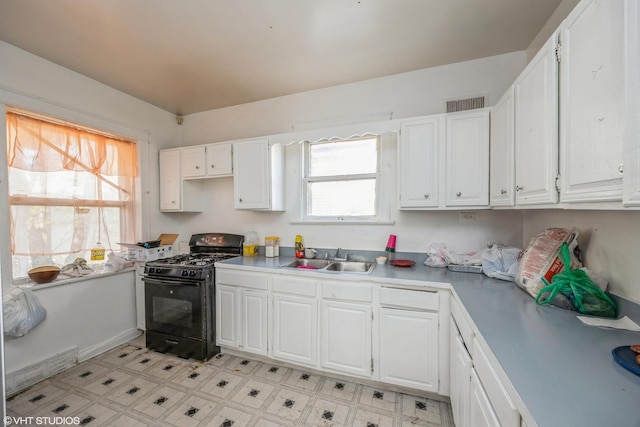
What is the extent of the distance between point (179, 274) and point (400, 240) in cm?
219

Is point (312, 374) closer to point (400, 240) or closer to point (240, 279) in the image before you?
point (240, 279)

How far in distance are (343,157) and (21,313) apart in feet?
10.0

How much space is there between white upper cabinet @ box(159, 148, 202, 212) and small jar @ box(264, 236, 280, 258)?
118 cm

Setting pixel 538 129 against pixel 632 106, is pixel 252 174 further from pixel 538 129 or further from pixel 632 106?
pixel 632 106

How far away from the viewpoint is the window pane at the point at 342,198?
2648mm

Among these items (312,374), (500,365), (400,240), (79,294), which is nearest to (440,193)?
(400,240)

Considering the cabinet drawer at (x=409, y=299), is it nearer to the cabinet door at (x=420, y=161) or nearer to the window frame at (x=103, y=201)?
the cabinet door at (x=420, y=161)

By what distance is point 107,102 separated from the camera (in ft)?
8.82

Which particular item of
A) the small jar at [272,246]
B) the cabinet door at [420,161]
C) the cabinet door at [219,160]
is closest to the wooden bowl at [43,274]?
the cabinet door at [219,160]

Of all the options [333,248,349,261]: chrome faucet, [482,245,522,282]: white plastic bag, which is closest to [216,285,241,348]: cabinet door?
[333,248,349,261]: chrome faucet

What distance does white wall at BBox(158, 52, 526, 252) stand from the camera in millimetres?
2258

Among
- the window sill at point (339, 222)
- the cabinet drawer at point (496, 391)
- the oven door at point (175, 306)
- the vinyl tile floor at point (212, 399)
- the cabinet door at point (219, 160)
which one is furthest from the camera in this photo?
the cabinet door at point (219, 160)

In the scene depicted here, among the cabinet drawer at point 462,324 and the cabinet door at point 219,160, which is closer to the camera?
Answer: the cabinet drawer at point 462,324

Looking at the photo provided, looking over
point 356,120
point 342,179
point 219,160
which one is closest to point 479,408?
point 342,179
